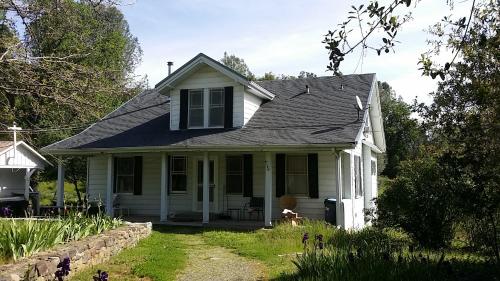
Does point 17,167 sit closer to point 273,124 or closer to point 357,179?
point 273,124

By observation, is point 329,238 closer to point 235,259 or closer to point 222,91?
point 235,259

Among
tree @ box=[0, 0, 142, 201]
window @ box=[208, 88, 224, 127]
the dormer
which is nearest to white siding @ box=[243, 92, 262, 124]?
the dormer

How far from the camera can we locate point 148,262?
9.79m

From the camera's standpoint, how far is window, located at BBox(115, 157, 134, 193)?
19.8m

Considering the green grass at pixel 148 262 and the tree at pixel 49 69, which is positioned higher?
the tree at pixel 49 69

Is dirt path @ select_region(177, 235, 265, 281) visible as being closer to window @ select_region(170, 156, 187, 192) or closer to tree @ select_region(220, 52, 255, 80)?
window @ select_region(170, 156, 187, 192)

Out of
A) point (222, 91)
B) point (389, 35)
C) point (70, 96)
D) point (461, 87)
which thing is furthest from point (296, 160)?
point (389, 35)

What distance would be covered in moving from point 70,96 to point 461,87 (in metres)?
6.12

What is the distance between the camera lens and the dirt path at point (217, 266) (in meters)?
9.01

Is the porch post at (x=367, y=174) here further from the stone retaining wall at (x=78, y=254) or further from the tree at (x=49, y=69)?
the tree at (x=49, y=69)

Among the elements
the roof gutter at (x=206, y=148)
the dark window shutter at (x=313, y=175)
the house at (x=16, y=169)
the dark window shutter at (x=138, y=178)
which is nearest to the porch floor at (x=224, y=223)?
the dark window shutter at (x=138, y=178)

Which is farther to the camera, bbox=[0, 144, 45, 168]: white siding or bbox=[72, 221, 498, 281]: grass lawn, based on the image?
bbox=[0, 144, 45, 168]: white siding

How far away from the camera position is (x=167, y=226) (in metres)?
16.5

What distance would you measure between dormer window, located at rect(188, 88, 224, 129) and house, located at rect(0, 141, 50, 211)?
6642 millimetres
